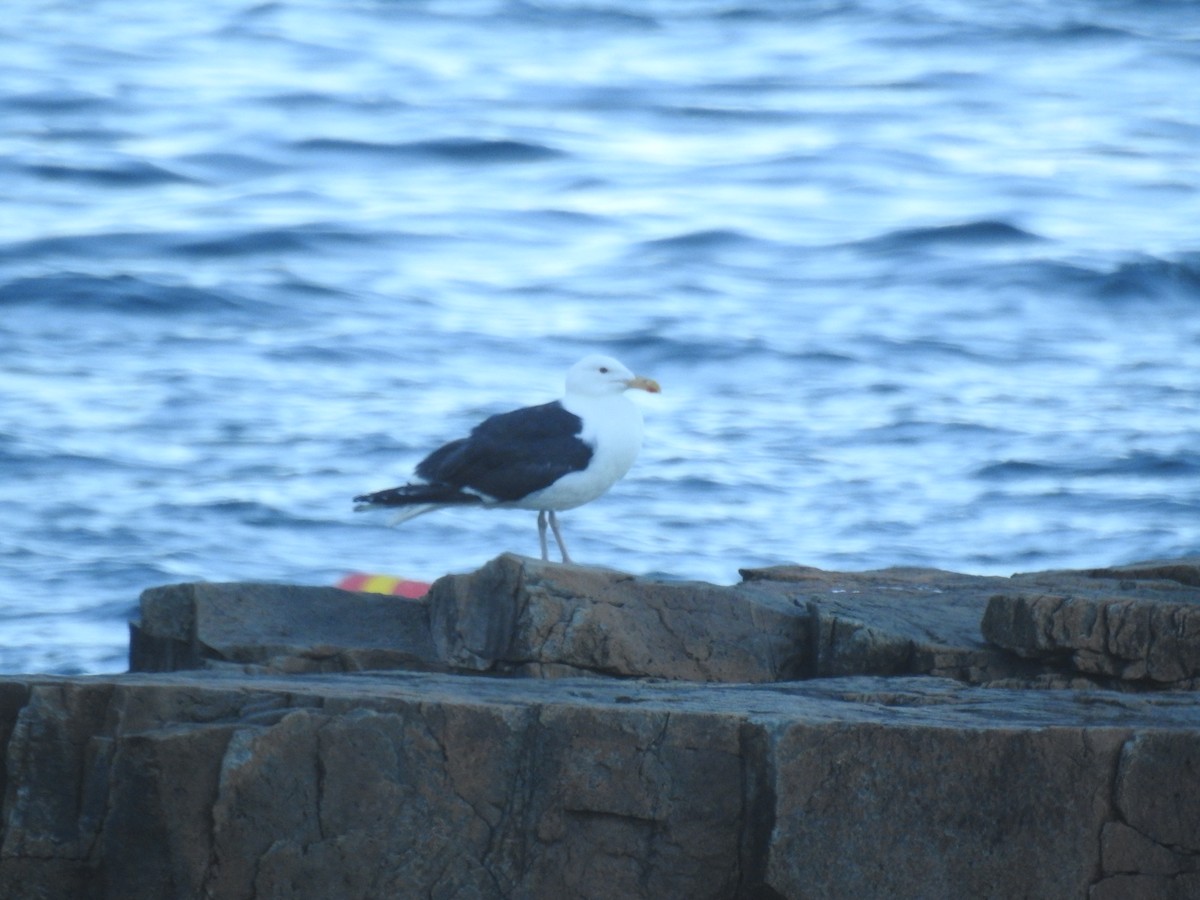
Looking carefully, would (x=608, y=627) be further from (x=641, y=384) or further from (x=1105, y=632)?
(x=641, y=384)

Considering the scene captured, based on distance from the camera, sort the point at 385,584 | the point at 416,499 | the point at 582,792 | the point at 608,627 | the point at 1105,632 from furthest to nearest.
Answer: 1. the point at 385,584
2. the point at 416,499
3. the point at 608,627
4. the point at 1105,632
5. the point at 582,792

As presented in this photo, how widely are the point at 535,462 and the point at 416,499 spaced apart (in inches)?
24.1

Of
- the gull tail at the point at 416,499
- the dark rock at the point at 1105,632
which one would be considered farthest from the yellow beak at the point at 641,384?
the dark rock at the point at 1105,632

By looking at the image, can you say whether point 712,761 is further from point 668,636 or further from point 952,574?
point 952,574

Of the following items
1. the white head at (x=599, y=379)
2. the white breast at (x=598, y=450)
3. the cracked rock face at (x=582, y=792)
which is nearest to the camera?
the cracked rock face at (x=582, y=792)

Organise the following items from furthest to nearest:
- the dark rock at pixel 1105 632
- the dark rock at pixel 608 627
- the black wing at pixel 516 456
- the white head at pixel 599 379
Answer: the white head at pixel 599 379
the black wing at pixel 516 456
the dark rock at pixel 608 627
the dark rock at pixel 1105 632

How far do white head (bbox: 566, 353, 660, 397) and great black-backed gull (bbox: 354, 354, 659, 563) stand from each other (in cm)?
3

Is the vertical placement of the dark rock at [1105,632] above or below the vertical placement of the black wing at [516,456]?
above

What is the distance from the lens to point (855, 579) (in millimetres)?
7055

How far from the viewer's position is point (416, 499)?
330 inches

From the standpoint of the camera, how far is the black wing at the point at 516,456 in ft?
26.6

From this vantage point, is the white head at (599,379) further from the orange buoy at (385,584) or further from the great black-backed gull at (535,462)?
the orange buoy at (385,584)

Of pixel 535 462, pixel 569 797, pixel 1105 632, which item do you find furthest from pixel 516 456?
pixel 569 797

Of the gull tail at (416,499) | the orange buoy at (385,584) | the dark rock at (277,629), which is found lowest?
the orange buoy at (385,584)
